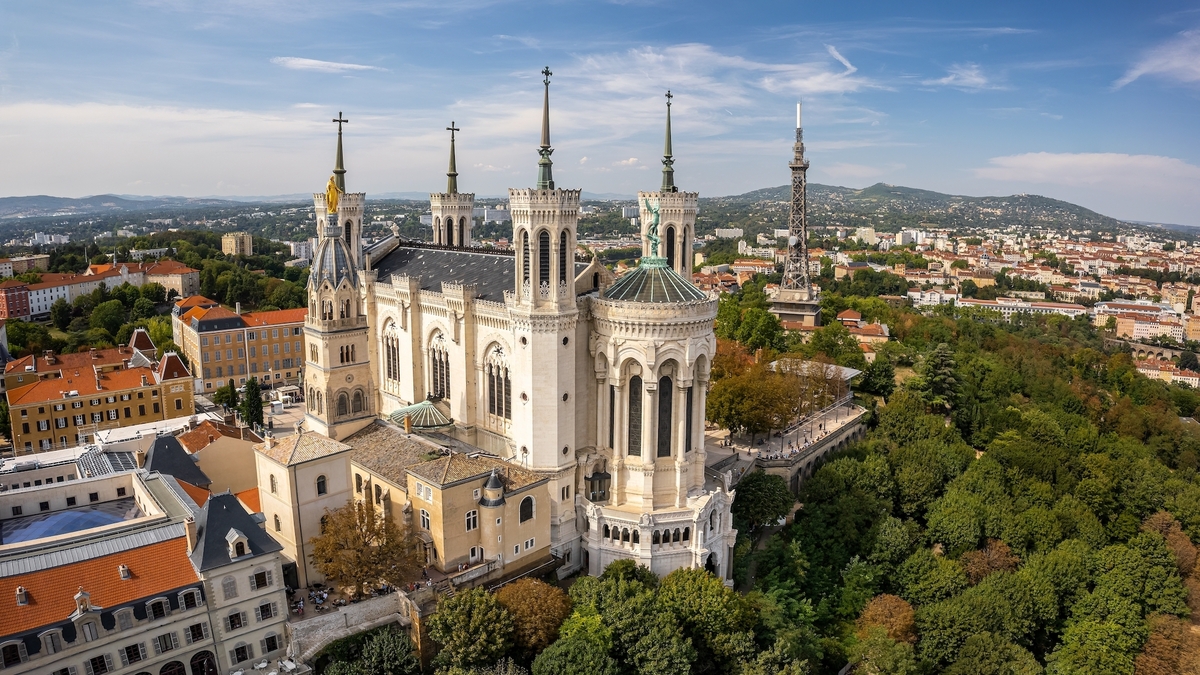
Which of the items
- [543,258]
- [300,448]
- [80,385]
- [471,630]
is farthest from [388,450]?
[80,385]

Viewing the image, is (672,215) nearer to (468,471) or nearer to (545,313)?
(545,313)

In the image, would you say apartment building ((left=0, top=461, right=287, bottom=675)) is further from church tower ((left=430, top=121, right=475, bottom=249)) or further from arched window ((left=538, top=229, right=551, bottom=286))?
church tower ((left=430, top=121, right=475, bottom=249))

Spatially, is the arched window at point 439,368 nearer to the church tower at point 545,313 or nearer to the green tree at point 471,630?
the church tower at point 545,313

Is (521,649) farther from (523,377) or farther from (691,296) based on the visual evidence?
(691,296)

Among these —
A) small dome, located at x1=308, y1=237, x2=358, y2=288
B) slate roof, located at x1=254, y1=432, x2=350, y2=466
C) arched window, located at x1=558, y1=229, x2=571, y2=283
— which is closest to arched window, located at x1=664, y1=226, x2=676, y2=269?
arched window, located at x1=558, y1=229, x2=571, y2=283

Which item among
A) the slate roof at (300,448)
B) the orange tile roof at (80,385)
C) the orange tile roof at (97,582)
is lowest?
the orange tile roof at (97,582)

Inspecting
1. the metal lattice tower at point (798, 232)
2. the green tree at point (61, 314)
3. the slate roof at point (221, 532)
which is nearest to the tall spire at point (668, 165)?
the slate roof at point (221, 532)

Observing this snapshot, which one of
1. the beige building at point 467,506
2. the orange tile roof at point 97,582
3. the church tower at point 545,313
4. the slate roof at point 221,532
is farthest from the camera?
the church tower at point 545,313
